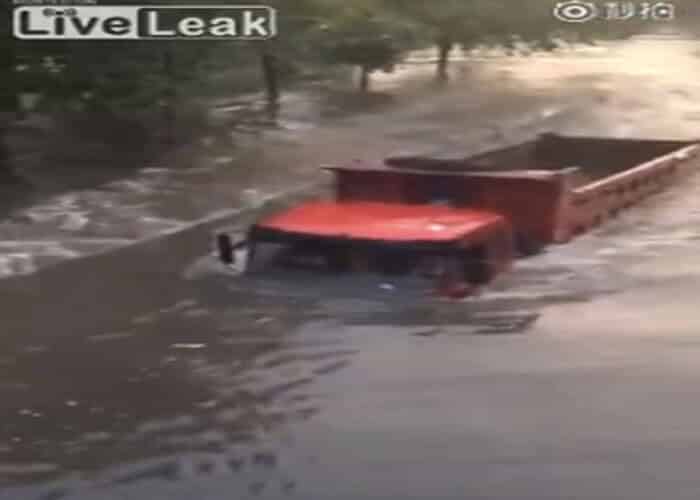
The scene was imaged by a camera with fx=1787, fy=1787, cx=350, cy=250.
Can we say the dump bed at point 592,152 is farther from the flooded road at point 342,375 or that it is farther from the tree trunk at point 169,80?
the tree trunk at point 169,80

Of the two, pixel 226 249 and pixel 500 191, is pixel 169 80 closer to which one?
pixel 226 249

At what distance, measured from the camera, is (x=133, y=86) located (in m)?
19.1

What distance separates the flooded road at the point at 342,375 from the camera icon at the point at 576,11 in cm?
315

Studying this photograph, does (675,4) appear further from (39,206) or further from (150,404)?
(150,404)

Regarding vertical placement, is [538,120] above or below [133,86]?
below

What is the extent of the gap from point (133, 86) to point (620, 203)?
5523 mm

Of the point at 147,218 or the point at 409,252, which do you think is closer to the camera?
the point at 409,252

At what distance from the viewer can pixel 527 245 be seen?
48.7 feet

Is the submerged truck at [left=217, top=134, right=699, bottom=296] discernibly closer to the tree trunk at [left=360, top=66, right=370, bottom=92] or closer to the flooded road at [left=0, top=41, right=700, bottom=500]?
the flooded road at [left=0, top=41, right=700, bottom=500]

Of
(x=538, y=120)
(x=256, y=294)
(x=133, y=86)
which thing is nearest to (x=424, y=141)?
(x=538, y=120)
